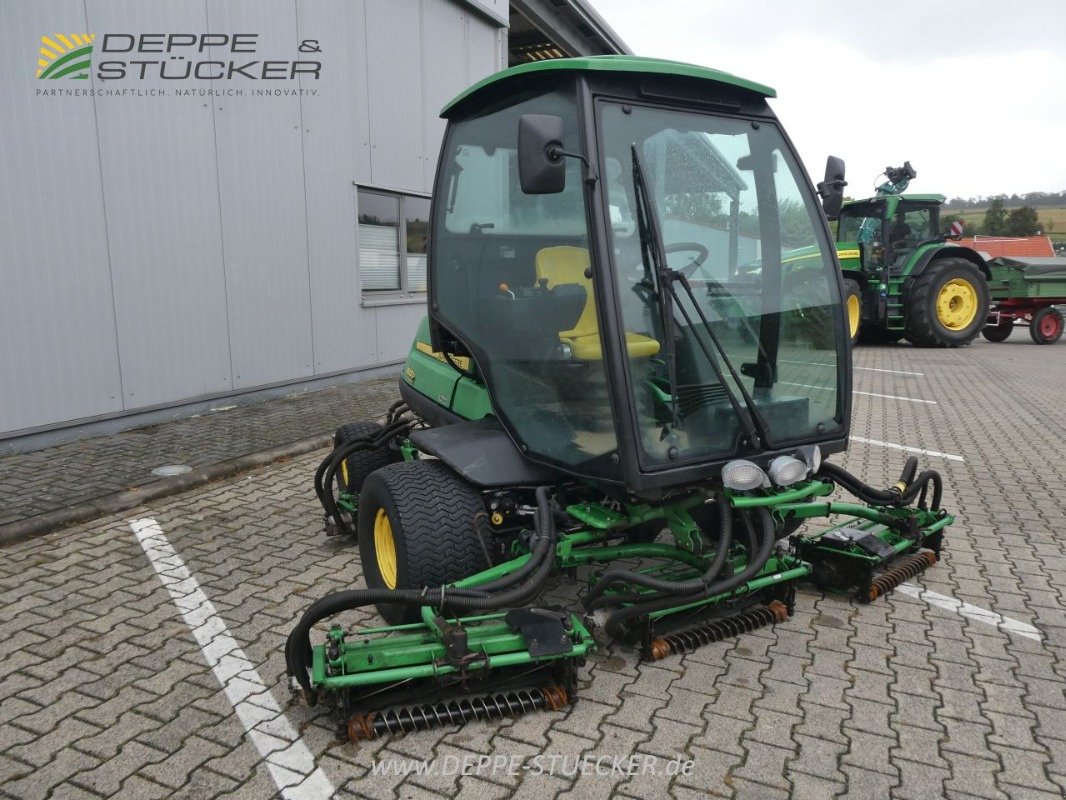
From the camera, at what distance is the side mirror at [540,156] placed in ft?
8.43

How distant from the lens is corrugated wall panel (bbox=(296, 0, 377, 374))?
26.2 feet

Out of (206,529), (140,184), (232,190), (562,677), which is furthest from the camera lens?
(232,190)

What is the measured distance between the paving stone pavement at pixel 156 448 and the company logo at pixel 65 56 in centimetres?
269

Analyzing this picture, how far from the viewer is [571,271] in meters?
2.94

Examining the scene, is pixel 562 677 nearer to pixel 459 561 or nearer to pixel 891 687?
pixel 459 561

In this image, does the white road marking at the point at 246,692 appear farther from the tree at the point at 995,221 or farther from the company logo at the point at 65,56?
the tree at the point at 995,221

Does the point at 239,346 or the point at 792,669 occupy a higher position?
the point at 239,346

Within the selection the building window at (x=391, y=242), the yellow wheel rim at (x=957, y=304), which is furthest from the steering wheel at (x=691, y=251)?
the yellow wheel rim at (x=957, y=304)

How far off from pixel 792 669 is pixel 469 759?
131 cm

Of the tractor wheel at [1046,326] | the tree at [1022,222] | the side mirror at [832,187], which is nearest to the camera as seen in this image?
the side mirror at [832,187]

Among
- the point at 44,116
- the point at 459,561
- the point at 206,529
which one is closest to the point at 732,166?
the point at 459,561

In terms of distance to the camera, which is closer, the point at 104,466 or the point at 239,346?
the point at 104,466

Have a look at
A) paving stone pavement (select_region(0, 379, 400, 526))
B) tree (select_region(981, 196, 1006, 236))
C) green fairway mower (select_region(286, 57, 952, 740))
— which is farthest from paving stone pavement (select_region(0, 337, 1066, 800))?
tree (select_region(981, 196, 1006, 236))

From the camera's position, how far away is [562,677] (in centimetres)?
269
